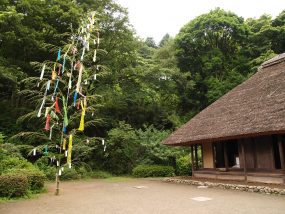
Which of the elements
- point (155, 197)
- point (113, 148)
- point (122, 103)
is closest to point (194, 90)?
point (122, 103)

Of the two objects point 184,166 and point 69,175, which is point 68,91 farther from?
point 184,166

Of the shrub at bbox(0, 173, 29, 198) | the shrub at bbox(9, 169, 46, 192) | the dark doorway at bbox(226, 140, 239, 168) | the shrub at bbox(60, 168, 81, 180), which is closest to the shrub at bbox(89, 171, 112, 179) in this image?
the shrub at bbox(60, 168, 81, 180)

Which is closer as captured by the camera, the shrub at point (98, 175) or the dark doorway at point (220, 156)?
the dark doorway at point (220, 156)

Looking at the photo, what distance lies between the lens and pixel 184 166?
70.0ft

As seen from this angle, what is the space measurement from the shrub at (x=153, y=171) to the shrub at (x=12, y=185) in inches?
400

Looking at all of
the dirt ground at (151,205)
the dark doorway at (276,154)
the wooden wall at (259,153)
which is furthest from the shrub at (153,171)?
the dirt ground at (151,205)

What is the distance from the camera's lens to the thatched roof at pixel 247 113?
39.8 feet

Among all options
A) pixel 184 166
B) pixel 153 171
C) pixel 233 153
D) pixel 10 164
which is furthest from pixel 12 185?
pixel 184 166

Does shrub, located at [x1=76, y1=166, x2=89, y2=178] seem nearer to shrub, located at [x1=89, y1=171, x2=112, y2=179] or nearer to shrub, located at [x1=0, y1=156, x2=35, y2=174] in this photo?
shrub, located at [x1=89, y1=171, x2=112, y2=179]

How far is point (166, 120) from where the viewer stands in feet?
88.5

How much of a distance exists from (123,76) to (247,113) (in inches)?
575

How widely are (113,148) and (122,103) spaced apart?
418 cm

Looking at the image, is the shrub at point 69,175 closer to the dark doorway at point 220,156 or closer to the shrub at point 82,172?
the shrub at point 82,172

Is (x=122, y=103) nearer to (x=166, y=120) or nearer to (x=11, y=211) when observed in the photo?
(x=166, y=120)
